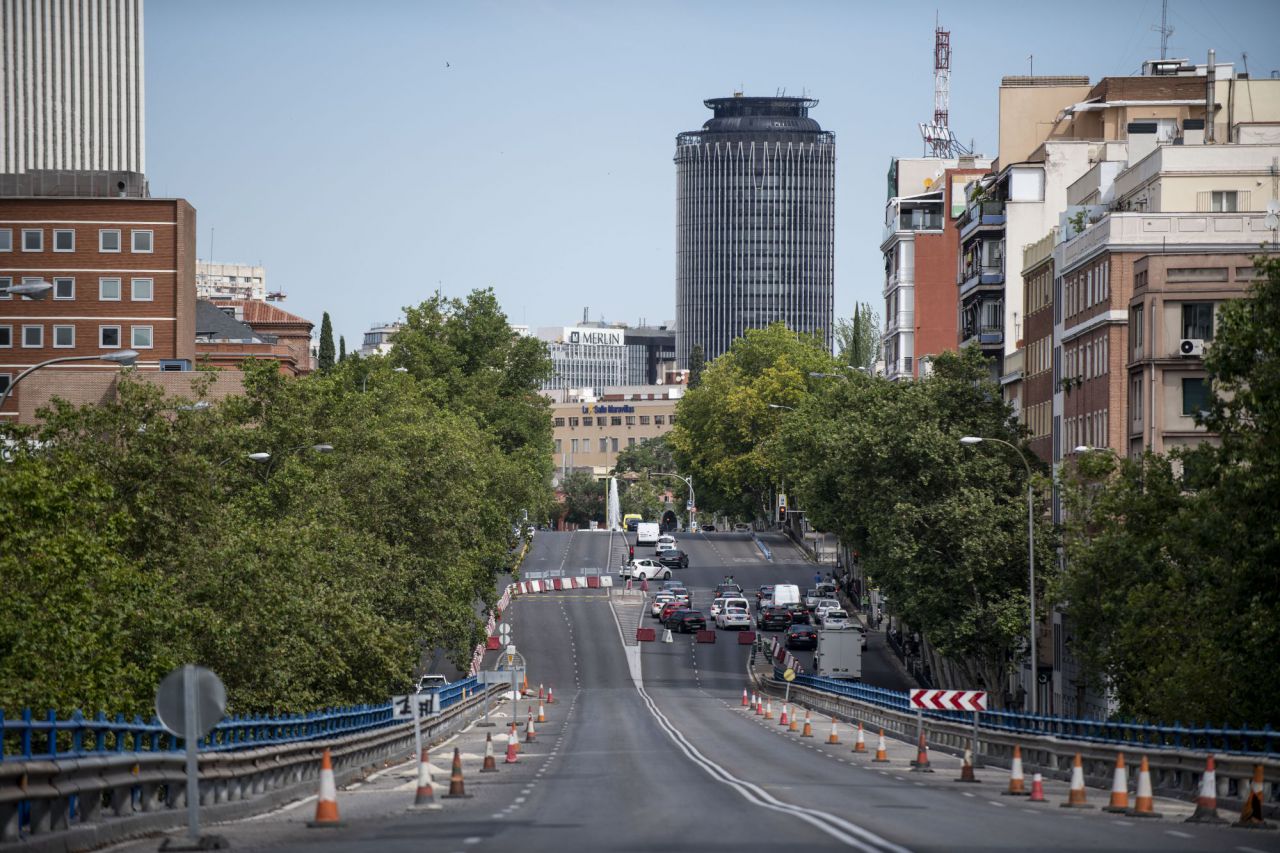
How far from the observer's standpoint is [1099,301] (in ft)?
237

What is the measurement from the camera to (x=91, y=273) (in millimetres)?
115750

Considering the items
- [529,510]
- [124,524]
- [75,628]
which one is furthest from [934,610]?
[529,510]

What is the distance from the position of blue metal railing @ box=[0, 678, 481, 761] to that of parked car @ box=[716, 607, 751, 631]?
188ft

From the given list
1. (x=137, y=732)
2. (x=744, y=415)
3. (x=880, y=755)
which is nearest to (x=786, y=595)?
Answer: (x=744, y=415)

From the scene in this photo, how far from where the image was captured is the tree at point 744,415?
172 metres

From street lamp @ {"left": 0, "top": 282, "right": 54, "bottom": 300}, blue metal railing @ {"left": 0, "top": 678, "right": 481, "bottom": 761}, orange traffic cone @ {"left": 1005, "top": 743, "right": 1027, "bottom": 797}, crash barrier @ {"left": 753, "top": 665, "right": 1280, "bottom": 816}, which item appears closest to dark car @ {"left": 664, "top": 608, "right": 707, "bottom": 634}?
crash barrier @ {"left": 753, "top": 665, "right": 1280, "bottom": 816}

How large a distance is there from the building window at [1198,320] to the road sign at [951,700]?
18593 mm

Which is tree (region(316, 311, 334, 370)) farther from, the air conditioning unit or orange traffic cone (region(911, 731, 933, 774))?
orange traffic cone (region(911, 731, 933, 774))

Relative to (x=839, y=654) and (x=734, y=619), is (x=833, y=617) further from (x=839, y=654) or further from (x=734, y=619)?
(x=839, y=654)

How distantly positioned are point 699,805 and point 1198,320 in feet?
136

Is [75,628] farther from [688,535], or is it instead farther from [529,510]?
[688,535]

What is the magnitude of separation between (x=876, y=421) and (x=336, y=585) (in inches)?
1114

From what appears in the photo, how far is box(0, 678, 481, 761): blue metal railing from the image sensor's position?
21641 millimetres

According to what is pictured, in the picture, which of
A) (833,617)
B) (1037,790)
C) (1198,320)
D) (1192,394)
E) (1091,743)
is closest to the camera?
(1037,790)
